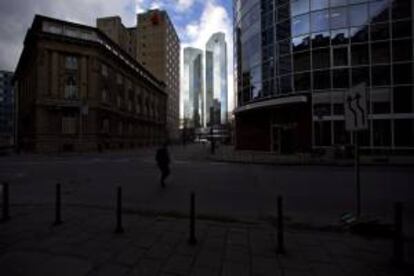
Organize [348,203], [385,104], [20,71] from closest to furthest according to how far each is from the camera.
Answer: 1. [348,203]
2. [385,104]
3. [20,71]

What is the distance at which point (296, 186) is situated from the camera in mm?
11242

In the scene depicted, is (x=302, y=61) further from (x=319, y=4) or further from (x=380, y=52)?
(x=380, y=52)

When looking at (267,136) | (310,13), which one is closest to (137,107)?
(267,136)

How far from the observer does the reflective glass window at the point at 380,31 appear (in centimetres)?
2452

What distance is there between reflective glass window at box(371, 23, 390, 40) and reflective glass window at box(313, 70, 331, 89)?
4.73m

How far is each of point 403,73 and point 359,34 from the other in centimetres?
501

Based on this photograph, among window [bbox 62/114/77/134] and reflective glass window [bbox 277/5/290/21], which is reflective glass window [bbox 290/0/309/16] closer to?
reflective glass window [bbox 277/5/290/21]

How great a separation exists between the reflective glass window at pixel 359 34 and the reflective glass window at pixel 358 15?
19.7 inches

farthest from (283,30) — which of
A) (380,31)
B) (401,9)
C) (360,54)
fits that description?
(401,9)

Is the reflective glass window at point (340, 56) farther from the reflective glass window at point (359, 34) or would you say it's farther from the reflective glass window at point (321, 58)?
the reflective glass window at point (359, 34)

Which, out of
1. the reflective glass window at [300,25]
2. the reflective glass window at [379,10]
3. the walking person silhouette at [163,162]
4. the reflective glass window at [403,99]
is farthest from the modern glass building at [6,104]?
the reflective glass window at [403,99]

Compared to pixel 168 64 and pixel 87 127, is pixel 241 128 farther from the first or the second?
pixel 168 64

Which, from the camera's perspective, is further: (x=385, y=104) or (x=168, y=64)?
(x=168, y=64)

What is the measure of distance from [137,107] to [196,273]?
65.3 meters
